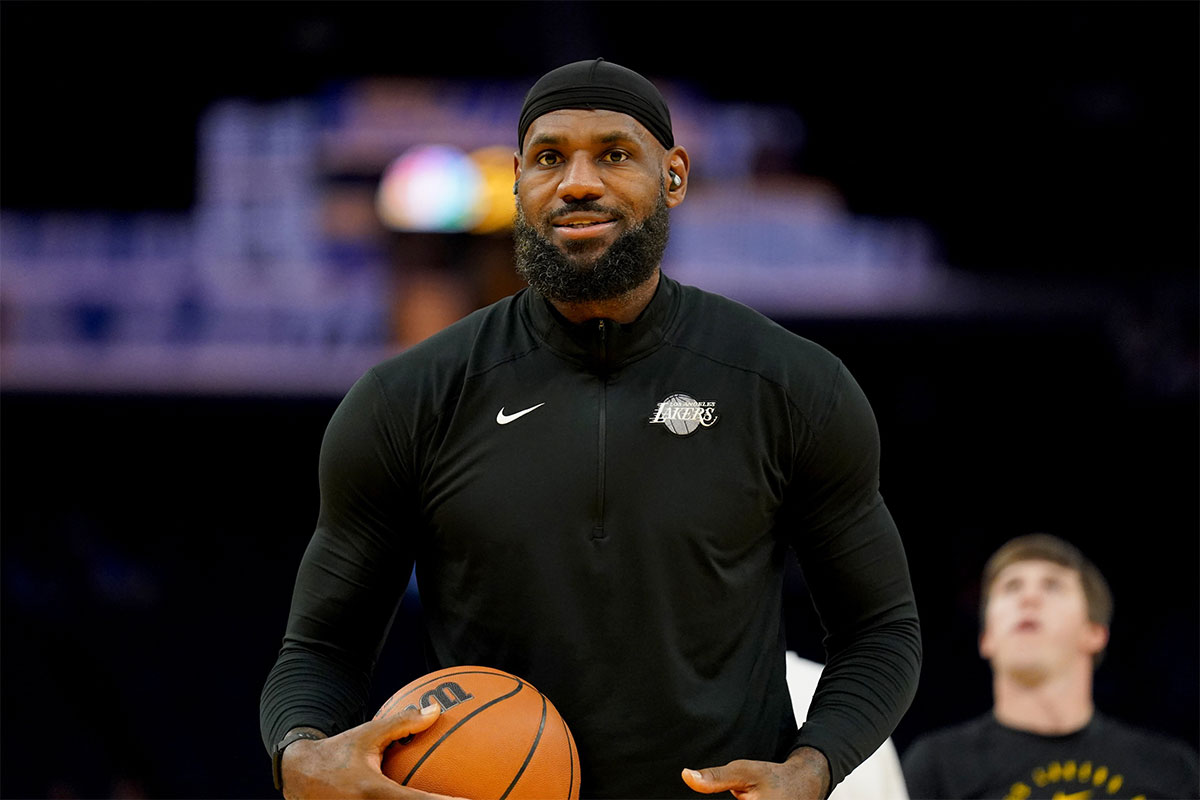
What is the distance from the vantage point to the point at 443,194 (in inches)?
442

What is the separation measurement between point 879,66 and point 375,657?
453 inches

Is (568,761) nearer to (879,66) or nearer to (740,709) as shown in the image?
(740,709)

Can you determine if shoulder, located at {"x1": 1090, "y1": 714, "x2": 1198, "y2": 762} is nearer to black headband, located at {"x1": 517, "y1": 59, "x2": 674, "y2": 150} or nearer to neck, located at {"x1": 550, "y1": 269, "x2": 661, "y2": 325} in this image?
neck, located at {"x1": 550, "y1": 269, "x2": 661, "y2": 325}

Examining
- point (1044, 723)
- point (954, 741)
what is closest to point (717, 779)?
point (954, 741)

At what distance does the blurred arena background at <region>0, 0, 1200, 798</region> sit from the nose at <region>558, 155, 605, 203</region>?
317 inches

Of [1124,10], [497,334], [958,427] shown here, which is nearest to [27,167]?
[958,427]

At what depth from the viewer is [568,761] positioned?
Result: 8.56ft

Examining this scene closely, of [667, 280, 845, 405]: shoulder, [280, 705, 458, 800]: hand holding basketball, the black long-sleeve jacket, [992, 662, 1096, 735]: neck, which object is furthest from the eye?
[280, 705, 458, 800]: hand holding basketball

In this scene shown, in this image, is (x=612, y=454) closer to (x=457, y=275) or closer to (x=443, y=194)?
(x=457, y=275)

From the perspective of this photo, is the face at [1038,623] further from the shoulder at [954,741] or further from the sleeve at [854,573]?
the sleeve at [854,573]

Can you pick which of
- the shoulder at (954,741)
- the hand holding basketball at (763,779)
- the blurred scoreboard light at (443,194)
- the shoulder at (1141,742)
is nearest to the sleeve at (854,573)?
the hand holding basketball at (763,779)

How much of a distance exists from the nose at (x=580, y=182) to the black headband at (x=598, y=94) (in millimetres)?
116

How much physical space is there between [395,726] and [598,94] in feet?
4.02

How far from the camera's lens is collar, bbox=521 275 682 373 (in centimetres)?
281
